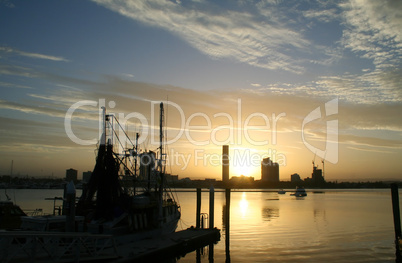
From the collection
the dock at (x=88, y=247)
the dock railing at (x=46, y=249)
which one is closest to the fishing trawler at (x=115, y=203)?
the dock at (x=88, y=247)

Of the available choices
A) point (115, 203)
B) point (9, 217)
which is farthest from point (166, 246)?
point (9, 217)

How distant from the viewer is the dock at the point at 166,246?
23766 mm

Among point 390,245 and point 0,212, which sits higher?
point 0,212

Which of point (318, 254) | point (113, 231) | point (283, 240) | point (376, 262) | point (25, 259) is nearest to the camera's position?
point (25, 259)

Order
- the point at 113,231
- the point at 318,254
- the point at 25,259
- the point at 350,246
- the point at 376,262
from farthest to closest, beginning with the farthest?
the point at 350,246
the point at 318,254
the point at 376,262
the point at 113,231
the point at 25,259

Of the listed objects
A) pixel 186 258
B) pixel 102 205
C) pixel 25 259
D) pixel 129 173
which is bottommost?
pixel 186 258

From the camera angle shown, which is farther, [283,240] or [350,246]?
[283,240]

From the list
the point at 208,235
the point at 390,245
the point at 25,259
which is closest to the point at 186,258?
the point at 208,235

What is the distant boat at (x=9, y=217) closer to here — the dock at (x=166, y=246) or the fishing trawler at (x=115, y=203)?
the fishing trawler at (x=115, y=203)

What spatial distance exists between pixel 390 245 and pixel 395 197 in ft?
17.0

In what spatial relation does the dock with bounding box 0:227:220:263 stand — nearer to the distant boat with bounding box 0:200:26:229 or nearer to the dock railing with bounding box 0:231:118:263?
the dock railing with bounding box 0:231:118:263

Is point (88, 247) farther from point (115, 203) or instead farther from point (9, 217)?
point (9, 217)

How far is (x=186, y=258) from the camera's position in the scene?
1244 inches

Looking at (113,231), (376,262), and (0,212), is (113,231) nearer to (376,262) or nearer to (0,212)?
(0,212)
